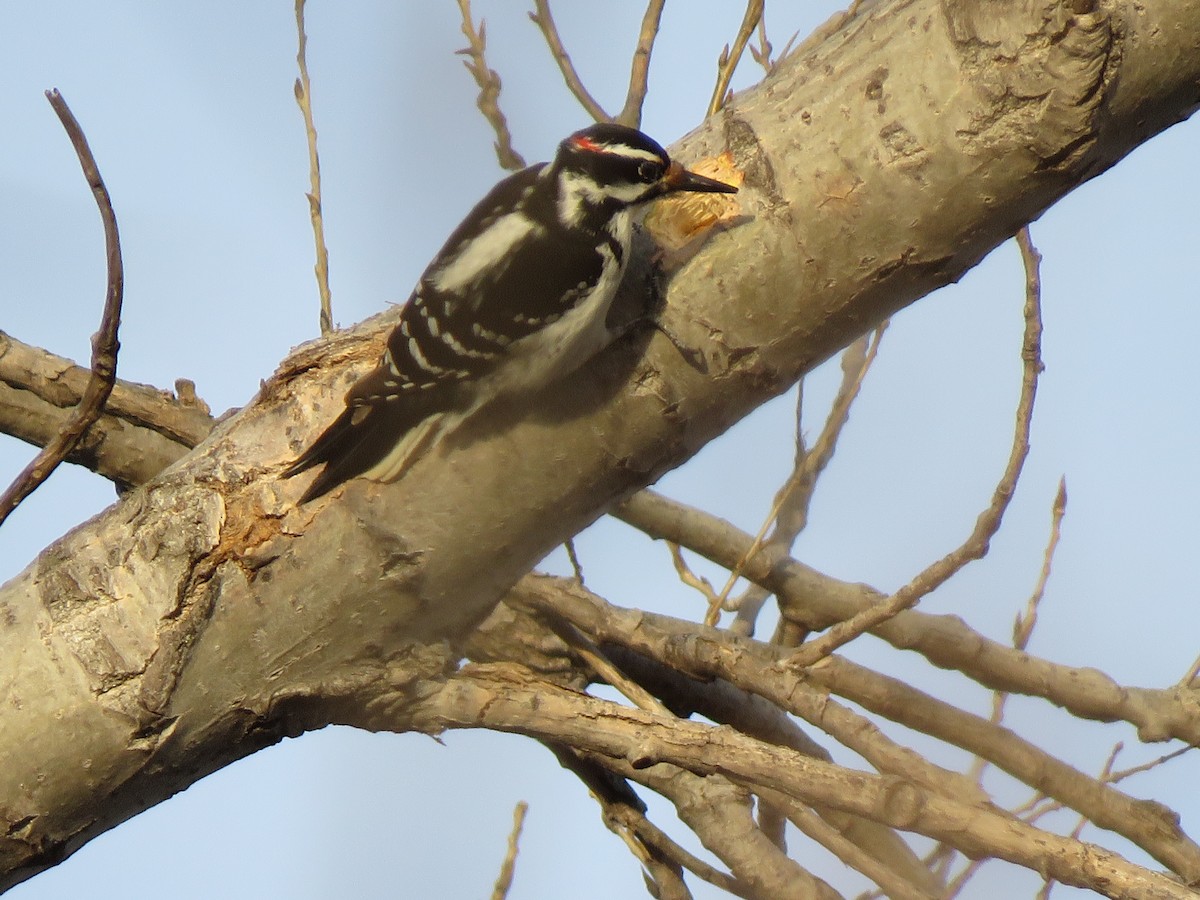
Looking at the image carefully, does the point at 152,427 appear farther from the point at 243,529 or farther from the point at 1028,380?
the point at 1028,380

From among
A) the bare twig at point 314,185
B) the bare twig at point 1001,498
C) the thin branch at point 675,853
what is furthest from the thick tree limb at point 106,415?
the bare twig at point 1001,498

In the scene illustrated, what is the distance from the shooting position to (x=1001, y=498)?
7.44 feet

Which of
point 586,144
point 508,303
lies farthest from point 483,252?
point 586,144

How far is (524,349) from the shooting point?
7.92 ft

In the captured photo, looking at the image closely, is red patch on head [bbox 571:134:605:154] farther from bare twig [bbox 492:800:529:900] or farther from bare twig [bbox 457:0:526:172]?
bare twig [bbox 492:800:529:900]

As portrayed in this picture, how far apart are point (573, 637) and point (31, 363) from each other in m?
1.57

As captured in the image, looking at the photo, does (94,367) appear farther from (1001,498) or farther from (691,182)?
(1001,498)

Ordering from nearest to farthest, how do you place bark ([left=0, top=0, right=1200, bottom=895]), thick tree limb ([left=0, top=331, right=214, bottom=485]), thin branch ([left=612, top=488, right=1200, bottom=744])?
1. bark ([left=0, top=0, right=1200, bottom=895])
2. thin branch ([left=612, top=488, right=1200, bottom=744])
3. thick tree limb ([left=0, top=331, right=214, bottom=485])

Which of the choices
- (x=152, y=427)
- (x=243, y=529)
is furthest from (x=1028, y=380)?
(x=152, y=427)

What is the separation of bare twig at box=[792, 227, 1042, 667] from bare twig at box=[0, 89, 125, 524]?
140cm

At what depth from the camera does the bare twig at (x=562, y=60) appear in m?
3.46

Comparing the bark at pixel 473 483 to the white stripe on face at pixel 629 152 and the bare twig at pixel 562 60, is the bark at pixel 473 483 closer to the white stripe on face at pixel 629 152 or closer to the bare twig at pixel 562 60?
the white stripe on face at pixel 629 152

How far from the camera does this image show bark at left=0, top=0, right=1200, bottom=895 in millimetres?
1883

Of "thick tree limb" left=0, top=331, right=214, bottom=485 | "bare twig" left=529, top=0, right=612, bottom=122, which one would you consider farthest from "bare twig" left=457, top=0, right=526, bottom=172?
"thick tree limb" left=0, top=331, right=214, bottom=485
